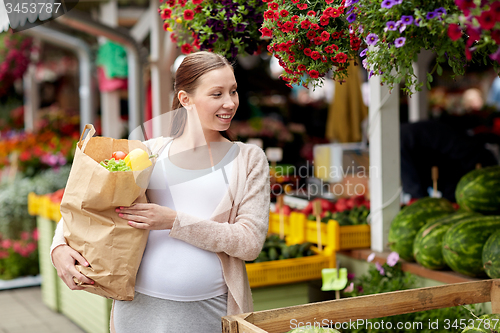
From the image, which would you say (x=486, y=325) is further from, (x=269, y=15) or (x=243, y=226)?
(x=269, y=15)

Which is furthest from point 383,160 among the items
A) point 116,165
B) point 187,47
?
point 116,165

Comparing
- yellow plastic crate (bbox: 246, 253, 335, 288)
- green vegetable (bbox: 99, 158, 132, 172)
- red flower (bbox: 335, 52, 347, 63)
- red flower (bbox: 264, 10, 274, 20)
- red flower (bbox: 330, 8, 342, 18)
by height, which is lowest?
yellow plastic crate (bbox: 246, 253, 335, 288)

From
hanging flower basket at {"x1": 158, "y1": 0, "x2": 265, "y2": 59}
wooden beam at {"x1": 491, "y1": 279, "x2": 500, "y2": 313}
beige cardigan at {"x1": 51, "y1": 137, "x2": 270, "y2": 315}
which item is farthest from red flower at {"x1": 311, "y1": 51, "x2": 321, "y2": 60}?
wooden beam at {"x1": 491, "y1": 279, "x2": 500, "y2": 313}

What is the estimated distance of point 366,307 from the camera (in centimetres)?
161

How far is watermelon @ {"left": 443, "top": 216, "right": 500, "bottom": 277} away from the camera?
249cm

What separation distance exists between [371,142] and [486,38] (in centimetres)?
222

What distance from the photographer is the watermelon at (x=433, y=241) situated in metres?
2.71

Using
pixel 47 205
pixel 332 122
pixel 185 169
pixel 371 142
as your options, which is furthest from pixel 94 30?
pixel 332 122

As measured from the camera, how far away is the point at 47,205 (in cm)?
467

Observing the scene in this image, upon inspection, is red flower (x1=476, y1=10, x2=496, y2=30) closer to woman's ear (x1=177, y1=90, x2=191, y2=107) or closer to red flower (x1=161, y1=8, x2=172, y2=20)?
woman's ear (x1=177, y1=90, x2=191, y2=107)

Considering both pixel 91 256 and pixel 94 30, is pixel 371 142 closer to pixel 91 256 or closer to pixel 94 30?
pixel 91 256

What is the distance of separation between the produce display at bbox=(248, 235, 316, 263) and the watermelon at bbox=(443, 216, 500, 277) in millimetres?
915

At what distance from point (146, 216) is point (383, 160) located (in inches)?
75.5

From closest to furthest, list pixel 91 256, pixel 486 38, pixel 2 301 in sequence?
pixel 486 38 < pixel 91 256 < pixel 2 301
